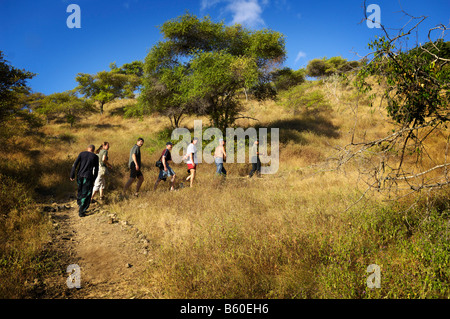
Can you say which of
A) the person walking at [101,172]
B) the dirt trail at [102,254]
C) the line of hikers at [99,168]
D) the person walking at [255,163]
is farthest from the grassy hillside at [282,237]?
the person walking at [255,163]

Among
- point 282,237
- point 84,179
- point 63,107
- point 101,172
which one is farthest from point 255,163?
point 63,107

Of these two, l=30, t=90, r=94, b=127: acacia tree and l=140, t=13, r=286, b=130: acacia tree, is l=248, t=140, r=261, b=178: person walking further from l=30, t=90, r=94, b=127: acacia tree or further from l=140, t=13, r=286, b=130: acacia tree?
l=30, t=90, r=94, b=127: acacia tree

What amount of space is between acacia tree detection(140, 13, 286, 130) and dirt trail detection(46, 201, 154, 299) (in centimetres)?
1059

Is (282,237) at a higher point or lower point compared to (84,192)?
lower

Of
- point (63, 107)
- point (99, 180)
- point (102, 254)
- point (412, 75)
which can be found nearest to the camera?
point (412, 75)

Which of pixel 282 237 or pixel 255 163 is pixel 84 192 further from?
pixel 255 163

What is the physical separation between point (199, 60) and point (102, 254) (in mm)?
13199

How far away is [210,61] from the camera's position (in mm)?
14945

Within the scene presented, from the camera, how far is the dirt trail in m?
3.49

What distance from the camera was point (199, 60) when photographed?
15.0 metres

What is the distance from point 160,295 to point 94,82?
141 feet

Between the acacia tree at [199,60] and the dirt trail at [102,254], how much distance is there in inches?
417
